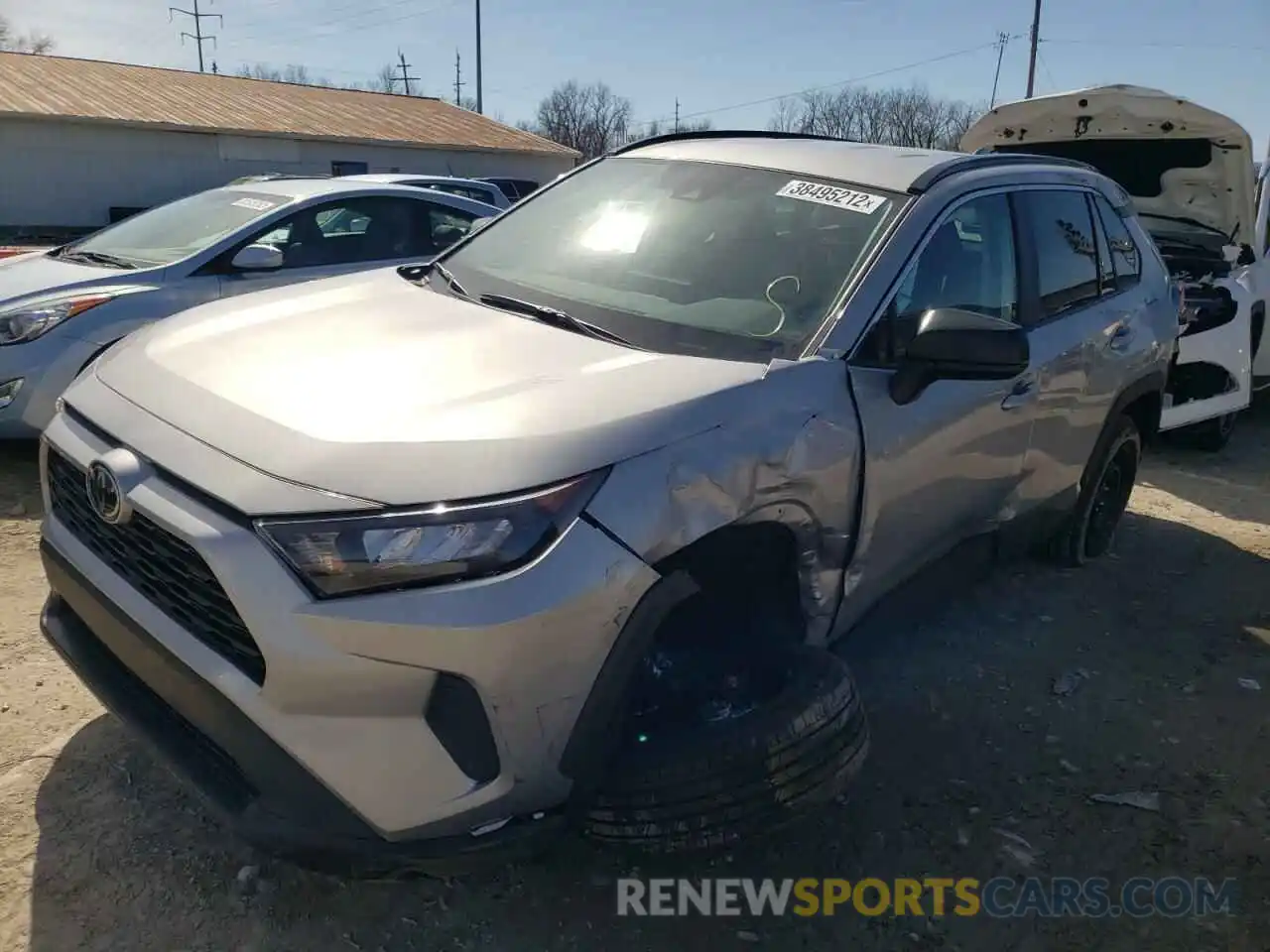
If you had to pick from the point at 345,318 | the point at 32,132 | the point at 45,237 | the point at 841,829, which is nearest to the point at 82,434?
the point at 345,318

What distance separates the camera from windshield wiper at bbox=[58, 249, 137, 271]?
5832 mm

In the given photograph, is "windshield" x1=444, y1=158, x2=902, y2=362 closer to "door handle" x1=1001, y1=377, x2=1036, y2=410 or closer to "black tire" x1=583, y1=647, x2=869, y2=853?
"door handle" x1=1001, y1=377, x2=1036, y2=410

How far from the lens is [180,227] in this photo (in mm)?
6297

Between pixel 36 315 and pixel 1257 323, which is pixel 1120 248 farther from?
pixel 36 315

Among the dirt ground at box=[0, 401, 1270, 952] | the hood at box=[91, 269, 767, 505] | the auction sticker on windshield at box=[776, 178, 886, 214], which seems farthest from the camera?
the auction sticker on windshield at box=[776, 178, 886, 214]

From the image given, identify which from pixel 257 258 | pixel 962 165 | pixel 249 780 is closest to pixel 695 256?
pixel 962 165

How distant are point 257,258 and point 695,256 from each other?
3645 millimetres

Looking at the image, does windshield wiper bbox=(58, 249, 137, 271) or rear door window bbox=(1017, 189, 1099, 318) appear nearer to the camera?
rear door window bbox=(1017, 189, 1099, 318)

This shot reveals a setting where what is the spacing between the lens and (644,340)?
8.73 ft

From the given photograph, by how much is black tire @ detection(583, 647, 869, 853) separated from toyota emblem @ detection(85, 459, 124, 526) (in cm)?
121

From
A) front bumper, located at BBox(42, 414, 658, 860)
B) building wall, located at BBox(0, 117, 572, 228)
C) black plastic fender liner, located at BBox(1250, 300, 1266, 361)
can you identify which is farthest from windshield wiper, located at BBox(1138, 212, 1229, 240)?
building wall, located at BBox(0, 117, 572, 228)

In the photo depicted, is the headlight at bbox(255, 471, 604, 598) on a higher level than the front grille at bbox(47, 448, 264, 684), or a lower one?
higher

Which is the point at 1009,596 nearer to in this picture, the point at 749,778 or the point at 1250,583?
the point at 1250,583

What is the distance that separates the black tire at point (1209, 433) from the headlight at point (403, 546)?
689 centimetres
